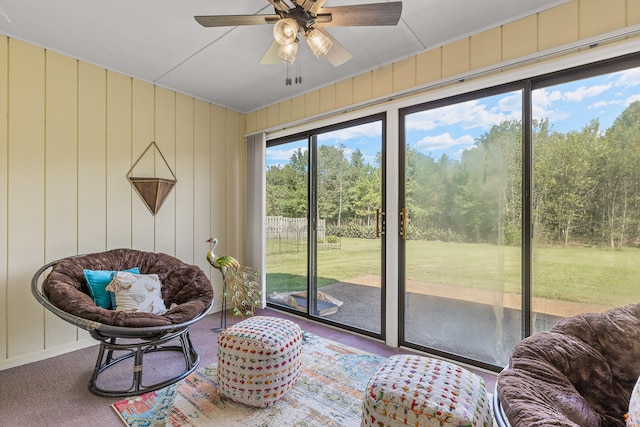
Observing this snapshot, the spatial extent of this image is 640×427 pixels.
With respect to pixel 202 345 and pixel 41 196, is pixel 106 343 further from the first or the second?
pixel 41 196

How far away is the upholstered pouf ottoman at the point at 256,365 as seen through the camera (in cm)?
190

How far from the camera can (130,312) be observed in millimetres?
2096

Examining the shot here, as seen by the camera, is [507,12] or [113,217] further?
[113,217]

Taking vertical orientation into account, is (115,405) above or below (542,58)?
below

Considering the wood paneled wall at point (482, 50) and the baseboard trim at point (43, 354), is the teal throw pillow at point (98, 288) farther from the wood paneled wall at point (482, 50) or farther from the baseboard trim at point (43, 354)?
the wood paneled wall at point (482, 50)

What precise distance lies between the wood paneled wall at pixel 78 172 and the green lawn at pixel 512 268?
195 cm

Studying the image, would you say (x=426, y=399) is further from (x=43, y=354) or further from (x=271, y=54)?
(x=43, y=354)

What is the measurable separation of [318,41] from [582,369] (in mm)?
2034

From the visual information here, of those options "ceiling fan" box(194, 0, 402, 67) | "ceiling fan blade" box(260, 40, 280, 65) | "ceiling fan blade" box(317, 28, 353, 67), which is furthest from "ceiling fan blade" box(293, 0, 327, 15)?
"ceiling fan blade" box(260, 40, 280, 65)

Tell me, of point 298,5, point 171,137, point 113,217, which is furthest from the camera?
point 171,137

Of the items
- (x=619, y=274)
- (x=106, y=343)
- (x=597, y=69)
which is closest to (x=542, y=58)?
(x=597, y=69)

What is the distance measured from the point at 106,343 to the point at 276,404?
1.22 metres

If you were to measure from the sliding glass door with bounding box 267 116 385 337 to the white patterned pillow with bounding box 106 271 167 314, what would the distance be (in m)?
1.61

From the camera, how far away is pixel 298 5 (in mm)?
1680
